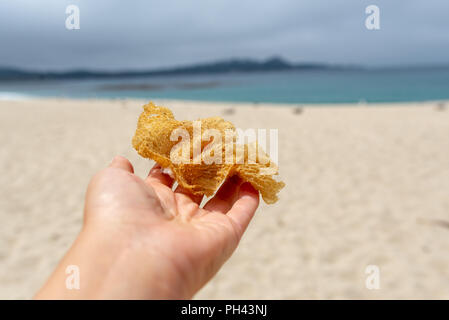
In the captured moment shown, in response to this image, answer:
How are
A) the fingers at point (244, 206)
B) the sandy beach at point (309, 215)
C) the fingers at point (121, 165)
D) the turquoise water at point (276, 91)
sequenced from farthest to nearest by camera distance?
the turquoise water at point (276, 91) → the sandy beach at point (309, 215) → the fingers at point (121, 165) → the fingers at point (244, 206)

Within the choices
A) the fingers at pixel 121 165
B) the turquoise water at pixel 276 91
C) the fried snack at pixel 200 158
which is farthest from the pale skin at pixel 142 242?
the turquoise water at pixel 276 91

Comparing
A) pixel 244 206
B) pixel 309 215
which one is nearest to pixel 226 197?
pixel 244 206

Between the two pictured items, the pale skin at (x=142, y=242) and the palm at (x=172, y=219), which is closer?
the pale skin at (x=142, y=242)

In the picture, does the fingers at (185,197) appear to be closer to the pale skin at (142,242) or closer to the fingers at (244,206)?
the pale skin at (142,242)

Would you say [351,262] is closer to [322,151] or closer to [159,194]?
[159,194]

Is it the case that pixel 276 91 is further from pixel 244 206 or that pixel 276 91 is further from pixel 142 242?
pixel 142 242

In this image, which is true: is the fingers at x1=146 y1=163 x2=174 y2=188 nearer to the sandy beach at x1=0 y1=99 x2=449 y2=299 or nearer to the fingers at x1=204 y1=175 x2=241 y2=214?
the fingers at x1=204 y1=175 x2=241 y2=214
